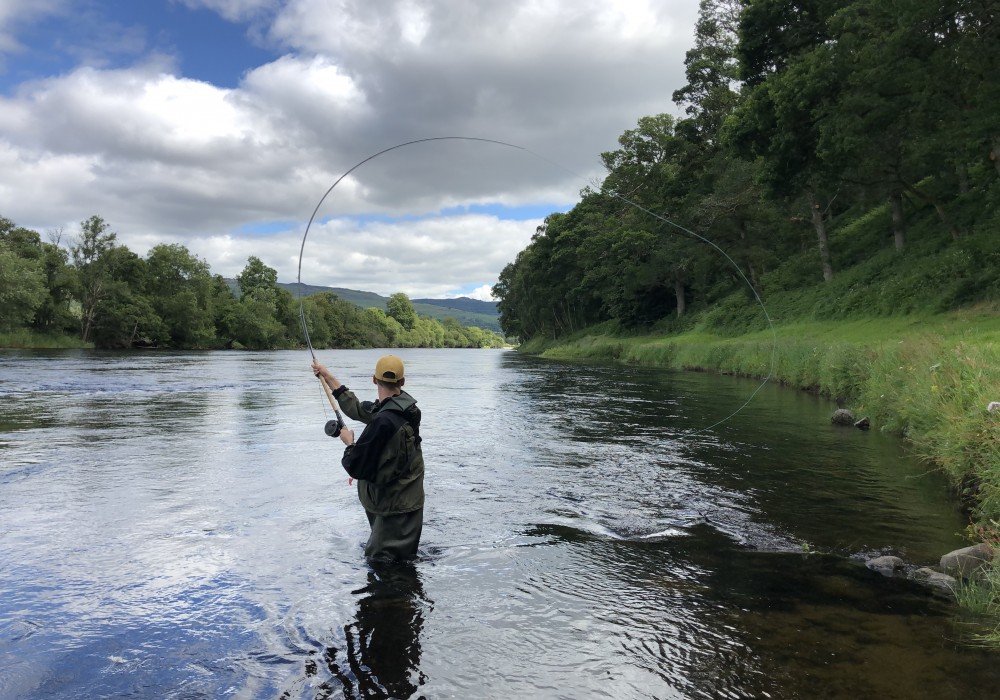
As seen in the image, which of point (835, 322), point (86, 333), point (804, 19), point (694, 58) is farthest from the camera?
point (86, 333)

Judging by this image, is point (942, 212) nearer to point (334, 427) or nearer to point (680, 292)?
point (680, 292)

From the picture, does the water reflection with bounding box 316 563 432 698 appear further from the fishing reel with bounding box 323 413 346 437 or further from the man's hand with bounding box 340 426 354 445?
the fishing reel with bounding box 323 413 346 437

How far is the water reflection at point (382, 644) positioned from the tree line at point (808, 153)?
22.0 feet

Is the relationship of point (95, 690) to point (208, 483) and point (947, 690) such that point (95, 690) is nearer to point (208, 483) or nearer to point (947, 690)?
Answer: point (947, 690)

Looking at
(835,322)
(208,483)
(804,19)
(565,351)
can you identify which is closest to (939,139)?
(835,322)

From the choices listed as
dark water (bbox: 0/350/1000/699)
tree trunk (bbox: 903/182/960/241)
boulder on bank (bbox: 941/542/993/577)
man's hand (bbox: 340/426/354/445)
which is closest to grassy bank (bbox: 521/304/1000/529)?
dark water (bbox: 0/350/1000/699)

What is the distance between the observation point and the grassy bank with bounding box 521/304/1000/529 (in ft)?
26.0

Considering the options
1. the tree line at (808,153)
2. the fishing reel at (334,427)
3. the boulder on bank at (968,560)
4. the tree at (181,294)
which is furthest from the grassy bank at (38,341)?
the boulder on bank at (968,560)

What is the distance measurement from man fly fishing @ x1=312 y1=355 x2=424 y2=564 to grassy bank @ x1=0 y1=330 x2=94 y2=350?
7538cm

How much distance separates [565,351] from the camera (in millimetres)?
69375

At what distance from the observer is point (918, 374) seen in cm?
1166

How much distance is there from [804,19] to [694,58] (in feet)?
79.1

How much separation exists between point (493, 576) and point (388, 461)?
160 cm

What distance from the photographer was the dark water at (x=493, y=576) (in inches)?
179
